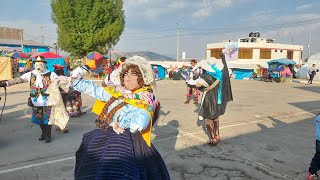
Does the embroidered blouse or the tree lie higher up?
the tree

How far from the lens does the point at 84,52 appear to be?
32562 mm

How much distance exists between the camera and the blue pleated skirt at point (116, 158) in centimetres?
221

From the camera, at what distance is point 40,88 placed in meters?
5.80

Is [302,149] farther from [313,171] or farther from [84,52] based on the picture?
[84,52]

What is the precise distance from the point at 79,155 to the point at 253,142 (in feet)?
15.0

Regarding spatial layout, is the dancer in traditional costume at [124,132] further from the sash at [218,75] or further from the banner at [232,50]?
the banner at [232,50]

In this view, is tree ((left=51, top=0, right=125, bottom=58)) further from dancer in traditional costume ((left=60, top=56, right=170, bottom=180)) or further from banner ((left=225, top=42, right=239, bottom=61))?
dancer in traditional costume ((left=60, top=56, right=170, bottom=180))

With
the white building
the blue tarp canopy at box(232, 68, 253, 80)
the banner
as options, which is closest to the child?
the blue tarp canopy at box(232, 68, 253, 80)

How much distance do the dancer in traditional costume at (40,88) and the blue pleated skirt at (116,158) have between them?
371cm

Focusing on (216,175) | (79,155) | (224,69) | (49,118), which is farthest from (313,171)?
(49,118)

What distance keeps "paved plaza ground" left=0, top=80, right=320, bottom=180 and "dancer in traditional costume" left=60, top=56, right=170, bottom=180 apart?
2046mm

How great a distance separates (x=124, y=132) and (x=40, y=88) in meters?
4.04

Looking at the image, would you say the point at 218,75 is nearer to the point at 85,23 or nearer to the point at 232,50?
the point at 85,23

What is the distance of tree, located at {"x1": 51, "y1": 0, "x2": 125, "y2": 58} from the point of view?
101 ft
